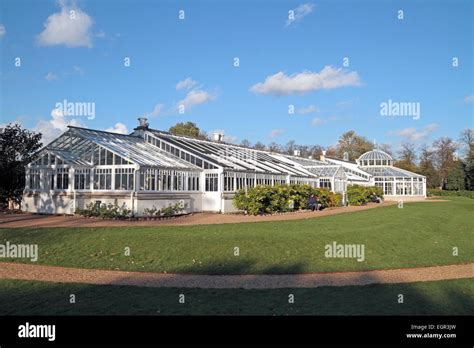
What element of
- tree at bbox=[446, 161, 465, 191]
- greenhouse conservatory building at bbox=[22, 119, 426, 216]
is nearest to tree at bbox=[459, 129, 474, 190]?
tree at bbox=[446, 161, 465, 191]

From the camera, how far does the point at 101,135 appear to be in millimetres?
29094

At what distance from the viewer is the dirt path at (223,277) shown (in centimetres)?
1046

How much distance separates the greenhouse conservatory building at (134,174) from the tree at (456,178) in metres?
51.4

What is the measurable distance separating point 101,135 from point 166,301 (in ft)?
73.6

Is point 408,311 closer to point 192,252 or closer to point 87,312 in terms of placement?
point 87,312

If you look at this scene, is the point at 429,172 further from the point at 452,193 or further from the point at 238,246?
the point at 238,246

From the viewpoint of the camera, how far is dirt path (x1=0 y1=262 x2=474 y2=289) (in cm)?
1046

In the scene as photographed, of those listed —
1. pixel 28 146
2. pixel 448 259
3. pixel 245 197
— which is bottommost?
pixel 448 259

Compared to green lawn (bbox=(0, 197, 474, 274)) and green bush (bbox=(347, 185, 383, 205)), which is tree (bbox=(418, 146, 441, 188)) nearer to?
green bush (bbox=(347, 185, 383, 205))

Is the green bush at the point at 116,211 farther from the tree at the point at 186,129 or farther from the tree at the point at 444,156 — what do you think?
the tree at the point at 444,156

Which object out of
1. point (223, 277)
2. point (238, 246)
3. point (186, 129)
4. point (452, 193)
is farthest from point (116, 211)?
point (452, 193)

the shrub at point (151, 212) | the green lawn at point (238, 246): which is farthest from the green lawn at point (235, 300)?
the shrub at point (151, 212)
